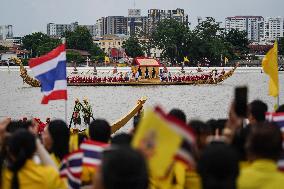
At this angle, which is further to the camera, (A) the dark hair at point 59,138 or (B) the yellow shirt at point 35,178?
(A) the dark hair at point 59,138

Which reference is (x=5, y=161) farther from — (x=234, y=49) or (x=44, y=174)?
(x=234, y=49)

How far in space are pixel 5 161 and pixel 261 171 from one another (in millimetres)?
1681

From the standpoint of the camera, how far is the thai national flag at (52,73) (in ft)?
25.3

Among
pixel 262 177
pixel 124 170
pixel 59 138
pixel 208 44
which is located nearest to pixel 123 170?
pixel 124 170

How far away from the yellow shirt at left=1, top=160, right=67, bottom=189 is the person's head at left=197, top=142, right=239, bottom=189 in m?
1.04

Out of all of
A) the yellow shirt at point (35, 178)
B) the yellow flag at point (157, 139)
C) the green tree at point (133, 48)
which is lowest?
the yellow shirt at point (35, 178)

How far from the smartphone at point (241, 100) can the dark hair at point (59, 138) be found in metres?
1.44

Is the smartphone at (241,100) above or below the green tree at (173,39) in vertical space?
below

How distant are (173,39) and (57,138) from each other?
75075 mm

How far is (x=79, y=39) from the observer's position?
99625mm

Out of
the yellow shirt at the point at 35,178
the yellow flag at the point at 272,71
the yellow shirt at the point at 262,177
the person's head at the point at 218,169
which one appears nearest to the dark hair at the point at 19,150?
the yellow shirt at the point at 35,178

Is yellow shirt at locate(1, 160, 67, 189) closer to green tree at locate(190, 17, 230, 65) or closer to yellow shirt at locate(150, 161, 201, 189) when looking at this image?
yellow shirt at locate(150, 161, 201, 189)

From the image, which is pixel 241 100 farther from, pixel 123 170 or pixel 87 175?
pixel 123 170

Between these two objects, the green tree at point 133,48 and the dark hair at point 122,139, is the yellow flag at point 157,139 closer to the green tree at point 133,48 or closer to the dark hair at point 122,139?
the dark hair at point 122,139
